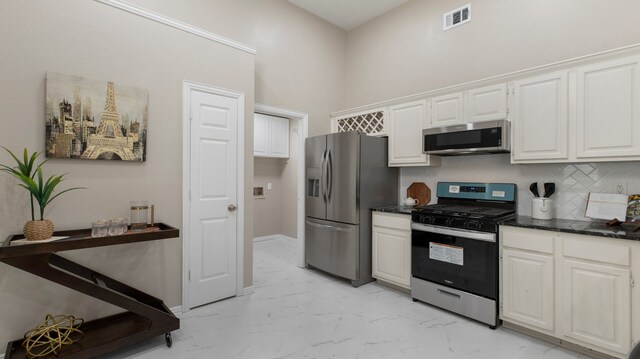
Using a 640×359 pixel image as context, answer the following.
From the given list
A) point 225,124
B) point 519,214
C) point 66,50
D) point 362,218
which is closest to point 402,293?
point 362,218

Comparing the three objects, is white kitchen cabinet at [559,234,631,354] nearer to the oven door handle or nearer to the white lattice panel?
the oven door handle

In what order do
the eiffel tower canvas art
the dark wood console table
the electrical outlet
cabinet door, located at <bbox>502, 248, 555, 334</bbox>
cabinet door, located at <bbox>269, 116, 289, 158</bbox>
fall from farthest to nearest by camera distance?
cabinet door, located at <bbox>269, 116, 289, 158</bbox> → the electrical outlet → cabinet door, located at <bbox>502, 248, 555, 334</bbox> → the eiffel tower canvas art → the dark wood console table

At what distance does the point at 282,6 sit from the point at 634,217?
4.32m

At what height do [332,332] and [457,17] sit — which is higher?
[457,17]

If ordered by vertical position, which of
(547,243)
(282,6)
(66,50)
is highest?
(282,6)

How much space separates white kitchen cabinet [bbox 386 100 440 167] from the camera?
11.2 feet

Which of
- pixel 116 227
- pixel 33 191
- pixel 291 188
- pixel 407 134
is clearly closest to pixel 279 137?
pixel 291 188

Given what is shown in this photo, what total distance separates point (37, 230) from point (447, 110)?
3622mm

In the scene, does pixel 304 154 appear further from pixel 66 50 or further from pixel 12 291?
pixel 12 291

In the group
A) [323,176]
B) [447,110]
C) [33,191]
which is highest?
[447,110]

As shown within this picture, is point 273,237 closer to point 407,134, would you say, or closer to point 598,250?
point 407,134

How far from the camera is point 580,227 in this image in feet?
7.27

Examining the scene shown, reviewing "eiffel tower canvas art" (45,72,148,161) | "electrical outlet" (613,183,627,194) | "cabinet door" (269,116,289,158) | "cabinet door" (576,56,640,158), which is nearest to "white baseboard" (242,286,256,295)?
"eiffel tower canvas art" (45,72,148,161)

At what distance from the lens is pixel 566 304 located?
219 cm
